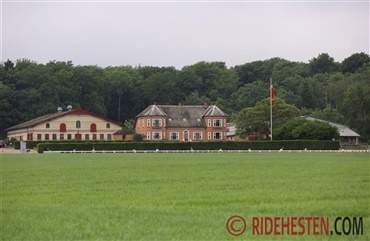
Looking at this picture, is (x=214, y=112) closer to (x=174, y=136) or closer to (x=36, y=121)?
(x=174, y=136)

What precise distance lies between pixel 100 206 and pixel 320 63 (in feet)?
449

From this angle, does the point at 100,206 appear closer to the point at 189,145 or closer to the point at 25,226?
the point at 25,226

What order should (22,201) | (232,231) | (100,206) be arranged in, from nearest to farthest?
1. (232,231)
2. (100,206)
3. (22,201)

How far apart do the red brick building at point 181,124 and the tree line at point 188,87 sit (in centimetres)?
387

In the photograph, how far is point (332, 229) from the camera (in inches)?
503

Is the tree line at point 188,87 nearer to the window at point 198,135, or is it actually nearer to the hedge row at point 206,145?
the window at point 198,135

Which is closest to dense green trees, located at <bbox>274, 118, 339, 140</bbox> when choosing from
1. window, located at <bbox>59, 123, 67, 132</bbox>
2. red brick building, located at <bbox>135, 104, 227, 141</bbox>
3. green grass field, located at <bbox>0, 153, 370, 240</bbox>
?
red brick building, located at <bbox>135, 104, 227, 141</bbox>

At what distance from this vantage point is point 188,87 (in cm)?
14488

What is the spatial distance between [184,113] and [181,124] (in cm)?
276

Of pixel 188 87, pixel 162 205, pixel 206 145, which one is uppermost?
pixel 188 87

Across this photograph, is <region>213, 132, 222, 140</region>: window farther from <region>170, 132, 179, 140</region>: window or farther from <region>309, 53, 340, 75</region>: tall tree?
<region>309, 53, 340, 75</region>: tall tree

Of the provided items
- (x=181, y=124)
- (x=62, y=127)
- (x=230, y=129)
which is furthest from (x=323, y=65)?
(x=62, y=127)

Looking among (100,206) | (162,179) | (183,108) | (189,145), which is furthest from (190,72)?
(100,206)

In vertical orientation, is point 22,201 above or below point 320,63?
below
